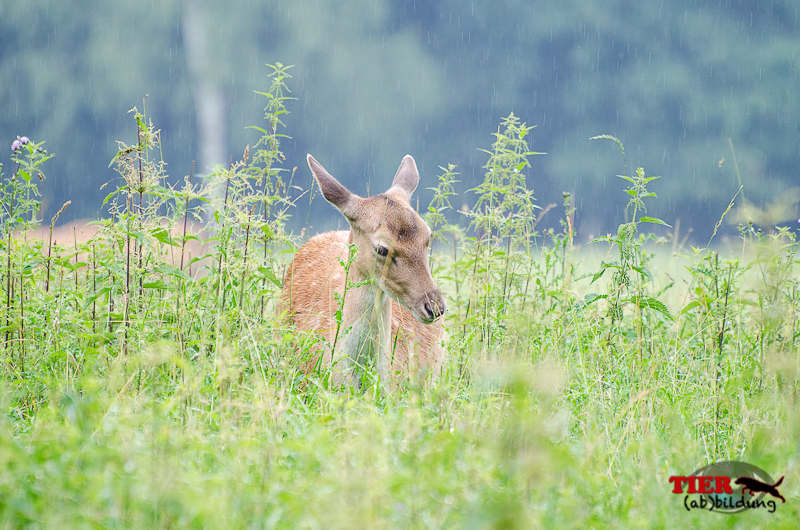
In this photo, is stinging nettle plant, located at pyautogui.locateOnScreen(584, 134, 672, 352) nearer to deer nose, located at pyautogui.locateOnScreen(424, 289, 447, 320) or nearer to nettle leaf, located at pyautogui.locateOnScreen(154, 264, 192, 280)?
deer nose, located at pyautogui.locateOnScreen(424, 289, 447, 320)

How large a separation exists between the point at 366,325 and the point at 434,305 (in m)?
0.54

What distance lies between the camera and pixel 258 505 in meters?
1.98

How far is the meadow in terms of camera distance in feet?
6.43

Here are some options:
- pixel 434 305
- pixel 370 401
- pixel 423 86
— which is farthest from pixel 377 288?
pixel 423 86

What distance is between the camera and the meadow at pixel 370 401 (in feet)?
6.43

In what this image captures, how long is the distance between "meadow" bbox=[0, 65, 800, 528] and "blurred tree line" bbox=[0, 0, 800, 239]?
1997 centimetres

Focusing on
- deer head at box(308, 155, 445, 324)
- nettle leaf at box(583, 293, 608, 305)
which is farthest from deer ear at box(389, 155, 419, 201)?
nettle leaf at box(583, 293, 608, 305)

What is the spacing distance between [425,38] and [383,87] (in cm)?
325

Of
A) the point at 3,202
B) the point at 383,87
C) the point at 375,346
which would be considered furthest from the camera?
the point at 383,87

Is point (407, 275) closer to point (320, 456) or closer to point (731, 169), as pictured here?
point (320, 456)

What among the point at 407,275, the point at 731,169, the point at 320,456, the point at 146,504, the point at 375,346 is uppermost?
the point at 731,169

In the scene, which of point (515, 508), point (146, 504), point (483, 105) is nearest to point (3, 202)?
point (146, 504)

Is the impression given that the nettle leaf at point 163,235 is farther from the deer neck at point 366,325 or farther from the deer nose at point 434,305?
the deer nose at point 434,305

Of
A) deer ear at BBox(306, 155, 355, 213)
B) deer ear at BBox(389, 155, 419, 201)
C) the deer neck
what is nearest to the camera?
the deer neck
